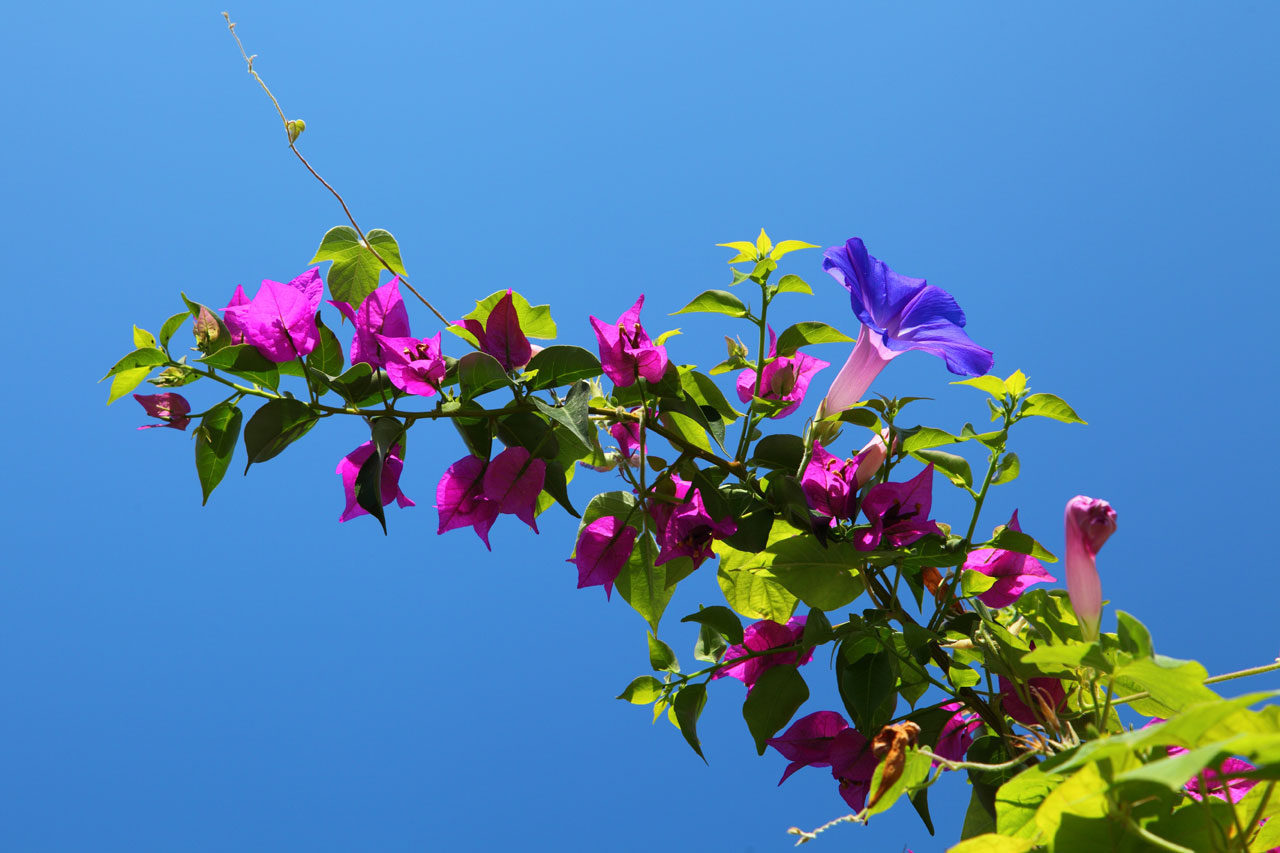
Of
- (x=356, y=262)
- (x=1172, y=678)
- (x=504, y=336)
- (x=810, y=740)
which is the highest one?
(x=356, y=262)

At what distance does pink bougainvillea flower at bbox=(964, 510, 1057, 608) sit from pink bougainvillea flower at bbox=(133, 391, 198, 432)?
586mm

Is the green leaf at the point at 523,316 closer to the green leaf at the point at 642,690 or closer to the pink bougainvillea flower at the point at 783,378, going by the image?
the pink bougainvillea flower at the point at 783,378

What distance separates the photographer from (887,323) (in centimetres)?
71

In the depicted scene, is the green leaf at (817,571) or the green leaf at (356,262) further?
the green leaf at (356,262)

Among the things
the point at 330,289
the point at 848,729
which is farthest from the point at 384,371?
the point at 848,729

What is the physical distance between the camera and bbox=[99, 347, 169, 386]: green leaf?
0.59 m

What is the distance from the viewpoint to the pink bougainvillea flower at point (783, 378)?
707 millimetres

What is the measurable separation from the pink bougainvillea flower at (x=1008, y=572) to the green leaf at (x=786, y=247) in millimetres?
270

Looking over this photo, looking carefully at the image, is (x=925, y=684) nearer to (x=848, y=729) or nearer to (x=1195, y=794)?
(x=848, y=729)

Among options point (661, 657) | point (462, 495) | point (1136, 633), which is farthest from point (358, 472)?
point (1136, 633)

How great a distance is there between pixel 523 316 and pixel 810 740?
40 centimetres

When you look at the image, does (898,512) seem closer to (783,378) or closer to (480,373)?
(783,378)

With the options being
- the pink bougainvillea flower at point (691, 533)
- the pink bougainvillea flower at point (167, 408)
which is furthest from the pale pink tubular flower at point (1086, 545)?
the pink bougainvillea flower at point (167, 408)

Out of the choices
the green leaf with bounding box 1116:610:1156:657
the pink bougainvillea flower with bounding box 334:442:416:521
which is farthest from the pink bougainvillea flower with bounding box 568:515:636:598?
the green leaf with bounding box 1116:610:1156:657
